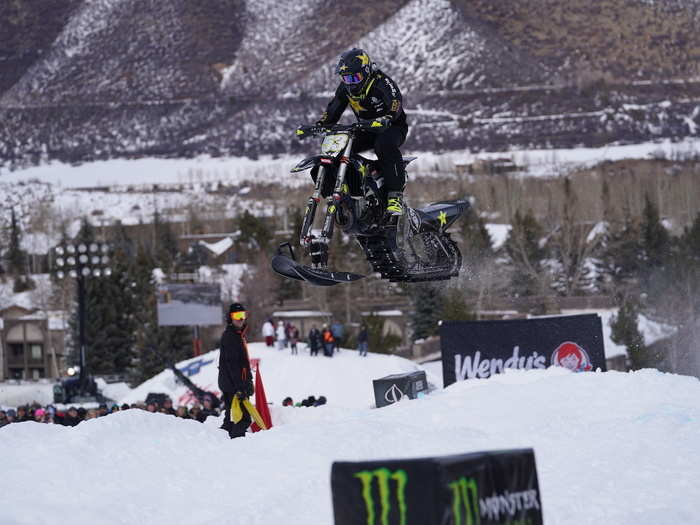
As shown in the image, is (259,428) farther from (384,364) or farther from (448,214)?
(384,364)

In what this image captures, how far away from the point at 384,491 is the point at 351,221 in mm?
6748

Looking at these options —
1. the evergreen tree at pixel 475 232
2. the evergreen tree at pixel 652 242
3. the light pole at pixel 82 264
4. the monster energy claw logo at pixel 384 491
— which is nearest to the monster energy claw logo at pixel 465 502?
the monster energy claw logo at pixel 384 491

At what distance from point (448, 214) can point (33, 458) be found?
740cm

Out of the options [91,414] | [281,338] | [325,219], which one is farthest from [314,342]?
[325,219]

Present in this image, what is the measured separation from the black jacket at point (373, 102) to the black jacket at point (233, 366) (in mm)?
3024

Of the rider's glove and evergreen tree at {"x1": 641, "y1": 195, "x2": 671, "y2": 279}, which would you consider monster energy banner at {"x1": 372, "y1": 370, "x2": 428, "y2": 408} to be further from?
evergreen tree at {"x1": 641, "y1": 195, "x2": 671, "y2": 279}

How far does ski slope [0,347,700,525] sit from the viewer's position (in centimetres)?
903

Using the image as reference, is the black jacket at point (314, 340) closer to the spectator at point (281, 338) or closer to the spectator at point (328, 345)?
the spectator at point (328, 345)

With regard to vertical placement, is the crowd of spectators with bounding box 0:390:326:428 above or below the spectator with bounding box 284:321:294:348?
above

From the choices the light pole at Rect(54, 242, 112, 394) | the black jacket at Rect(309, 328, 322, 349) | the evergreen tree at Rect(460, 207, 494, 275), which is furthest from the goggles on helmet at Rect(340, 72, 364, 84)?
the black jacket at Rect(309, 328, 322, 349)

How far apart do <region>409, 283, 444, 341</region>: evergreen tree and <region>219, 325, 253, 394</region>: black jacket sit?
54778 mm

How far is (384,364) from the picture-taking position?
44062mm

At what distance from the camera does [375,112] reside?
12750 mm

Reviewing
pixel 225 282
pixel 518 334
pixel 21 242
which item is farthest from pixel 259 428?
pixel 21 242
